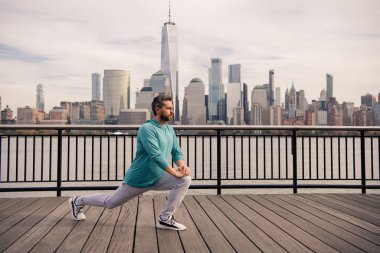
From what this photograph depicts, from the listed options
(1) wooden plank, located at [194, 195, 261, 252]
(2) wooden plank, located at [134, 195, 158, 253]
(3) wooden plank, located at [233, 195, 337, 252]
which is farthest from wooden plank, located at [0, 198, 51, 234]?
(3) wooden plank, located at [233, 195, 337, 252]

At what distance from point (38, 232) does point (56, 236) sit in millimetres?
276

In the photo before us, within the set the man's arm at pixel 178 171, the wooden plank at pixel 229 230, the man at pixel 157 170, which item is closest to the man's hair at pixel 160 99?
the man at pixel 157 170

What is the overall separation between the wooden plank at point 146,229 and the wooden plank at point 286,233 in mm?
1146

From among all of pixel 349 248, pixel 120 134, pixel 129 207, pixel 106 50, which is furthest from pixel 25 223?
pixel 106 50

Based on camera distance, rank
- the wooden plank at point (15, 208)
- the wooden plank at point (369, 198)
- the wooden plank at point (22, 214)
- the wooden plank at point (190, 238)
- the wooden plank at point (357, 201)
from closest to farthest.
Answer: the wooden plank at point (190, 238)
the wooden plank at point (22, 214)
the wooden plank at point (15, 208)
the wooden plank at point (357, 201)
the wooden plank at point (369, 198)

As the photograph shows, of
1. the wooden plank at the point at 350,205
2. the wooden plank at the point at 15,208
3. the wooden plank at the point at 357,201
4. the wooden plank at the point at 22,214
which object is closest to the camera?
the wooden plank at the point at 22,214

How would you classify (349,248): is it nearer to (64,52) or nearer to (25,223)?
(25,223)

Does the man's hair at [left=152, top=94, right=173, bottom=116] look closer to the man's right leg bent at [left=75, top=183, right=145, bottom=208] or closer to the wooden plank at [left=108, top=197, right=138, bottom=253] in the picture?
the man's right leg bent at [left=75, top=183, right=145, bottom=208]

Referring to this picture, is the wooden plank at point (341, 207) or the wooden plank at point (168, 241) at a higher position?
the wooden plank at point (168, 241)

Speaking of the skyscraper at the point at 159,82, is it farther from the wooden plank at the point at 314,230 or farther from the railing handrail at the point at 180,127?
the wooden plank at the point at 314,230

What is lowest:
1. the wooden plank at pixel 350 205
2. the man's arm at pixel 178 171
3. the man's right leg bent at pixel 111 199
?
the wooden plank at pixel 350 205

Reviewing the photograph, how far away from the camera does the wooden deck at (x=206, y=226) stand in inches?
126

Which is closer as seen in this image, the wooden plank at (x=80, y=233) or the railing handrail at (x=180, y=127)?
the wooden plank at (x=80, y=233)

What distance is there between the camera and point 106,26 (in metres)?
78.2
